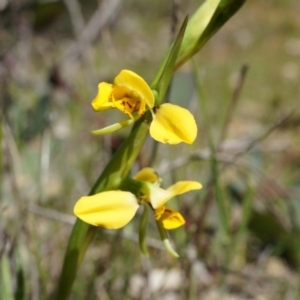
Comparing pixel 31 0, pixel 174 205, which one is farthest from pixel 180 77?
pixel 31 0

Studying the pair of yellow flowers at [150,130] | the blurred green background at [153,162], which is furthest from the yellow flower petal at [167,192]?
the blurred green background at [153,162]

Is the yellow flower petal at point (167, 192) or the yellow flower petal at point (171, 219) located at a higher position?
the yellow flower petal at point (167, 192)

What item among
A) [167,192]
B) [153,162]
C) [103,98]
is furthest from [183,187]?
[153,162]

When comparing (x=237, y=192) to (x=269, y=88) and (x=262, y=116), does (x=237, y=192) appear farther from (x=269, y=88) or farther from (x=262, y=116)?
(x=269, y=88)

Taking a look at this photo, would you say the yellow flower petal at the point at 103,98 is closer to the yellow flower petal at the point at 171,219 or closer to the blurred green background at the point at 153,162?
the yellow flower petal at the point at 171,219

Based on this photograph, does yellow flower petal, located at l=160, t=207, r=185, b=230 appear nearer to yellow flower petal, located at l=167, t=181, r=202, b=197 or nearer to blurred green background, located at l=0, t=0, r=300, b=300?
yellow flower petal, located at l=167, t=181, r=202, b=197

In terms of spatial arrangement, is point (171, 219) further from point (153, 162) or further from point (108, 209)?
point (153, 162)
